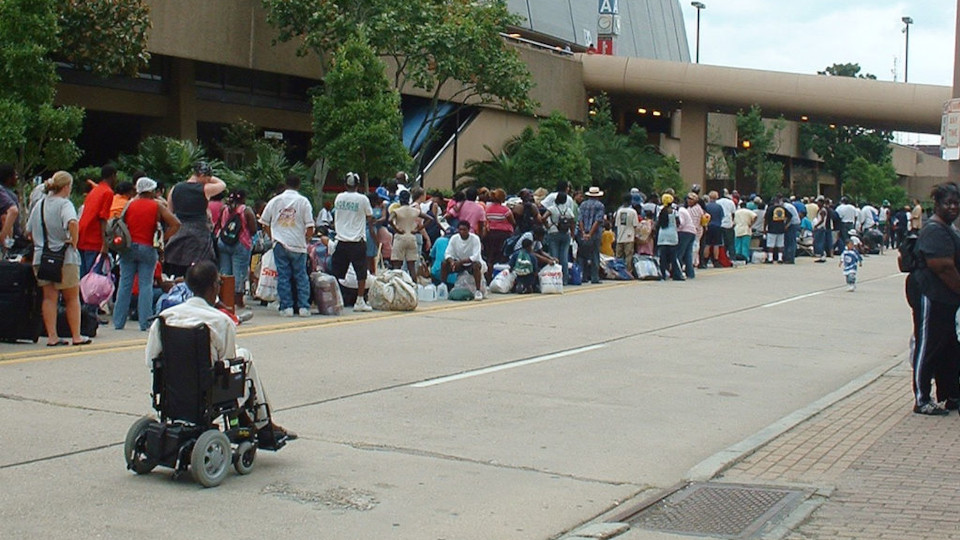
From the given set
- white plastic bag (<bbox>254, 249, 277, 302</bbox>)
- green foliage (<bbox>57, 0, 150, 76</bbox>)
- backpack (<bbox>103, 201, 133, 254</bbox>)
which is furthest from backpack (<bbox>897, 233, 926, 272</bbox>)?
green foliage (<bbox>57, 0, 150, 76</bbox>)

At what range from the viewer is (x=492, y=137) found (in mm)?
43688

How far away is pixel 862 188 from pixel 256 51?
43.0 m

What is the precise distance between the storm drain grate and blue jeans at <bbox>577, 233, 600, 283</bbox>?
16033 millimetres

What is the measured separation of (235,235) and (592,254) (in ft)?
33.1

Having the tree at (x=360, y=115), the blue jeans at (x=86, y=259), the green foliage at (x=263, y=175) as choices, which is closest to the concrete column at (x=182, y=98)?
the green foliage at (x=263, y=175)

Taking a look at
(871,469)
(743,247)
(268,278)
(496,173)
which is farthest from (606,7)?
(871,469)

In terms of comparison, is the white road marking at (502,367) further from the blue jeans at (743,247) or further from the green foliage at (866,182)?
the green foliage at (866,182)

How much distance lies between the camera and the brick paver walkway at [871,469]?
22.9 feet

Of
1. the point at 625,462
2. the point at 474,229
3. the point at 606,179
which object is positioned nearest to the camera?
the point at 625,462

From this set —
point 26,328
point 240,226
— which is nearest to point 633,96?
point 240,226

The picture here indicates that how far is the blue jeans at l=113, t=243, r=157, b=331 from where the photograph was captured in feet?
45.5

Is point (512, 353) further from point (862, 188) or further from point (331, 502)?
point (862, 188)

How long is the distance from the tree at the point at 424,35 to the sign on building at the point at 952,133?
18.4 metres

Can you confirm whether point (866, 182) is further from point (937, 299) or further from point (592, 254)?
point (937, 299)
